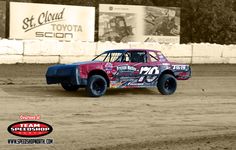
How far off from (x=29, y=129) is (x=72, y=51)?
15.7 meters

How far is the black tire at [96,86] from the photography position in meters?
12.3

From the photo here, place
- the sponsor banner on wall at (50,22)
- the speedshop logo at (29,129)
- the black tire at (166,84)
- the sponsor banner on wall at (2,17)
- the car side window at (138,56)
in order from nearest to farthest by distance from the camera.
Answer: the speedshop logo at (29,129) < the car side window at (138,56) < the black tire at (166,84) < the sponsor banner on wall at (50,22) < the sponsor banner on wall at (2,17)

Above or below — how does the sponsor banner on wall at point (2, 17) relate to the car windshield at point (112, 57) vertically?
above

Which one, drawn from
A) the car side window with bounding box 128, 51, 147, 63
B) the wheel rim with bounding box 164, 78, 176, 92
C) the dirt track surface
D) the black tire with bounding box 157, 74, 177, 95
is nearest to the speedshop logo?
the dirt track surface

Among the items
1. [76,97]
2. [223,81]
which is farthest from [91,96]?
[223,81]

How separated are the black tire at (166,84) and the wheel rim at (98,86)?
5.96 feet

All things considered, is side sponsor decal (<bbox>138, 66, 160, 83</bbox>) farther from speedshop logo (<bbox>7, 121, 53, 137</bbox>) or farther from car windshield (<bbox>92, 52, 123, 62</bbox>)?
speedshop logo (<bbox>7, 121, 53, 137</bbox>)

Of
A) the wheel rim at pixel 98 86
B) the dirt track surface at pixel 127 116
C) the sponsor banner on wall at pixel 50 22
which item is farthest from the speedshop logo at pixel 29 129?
the sponsor banner on wall at pixel 50 22

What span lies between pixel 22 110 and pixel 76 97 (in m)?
2.57

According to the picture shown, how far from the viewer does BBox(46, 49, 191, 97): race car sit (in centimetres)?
1231

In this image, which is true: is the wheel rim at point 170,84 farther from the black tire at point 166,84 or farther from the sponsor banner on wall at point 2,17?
the sponsor banner on wall at point 2,17

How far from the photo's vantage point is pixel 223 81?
60.1 ft

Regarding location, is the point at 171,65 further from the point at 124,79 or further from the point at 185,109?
the point at 185,109

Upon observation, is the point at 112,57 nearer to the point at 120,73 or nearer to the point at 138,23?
the point at 120,73
